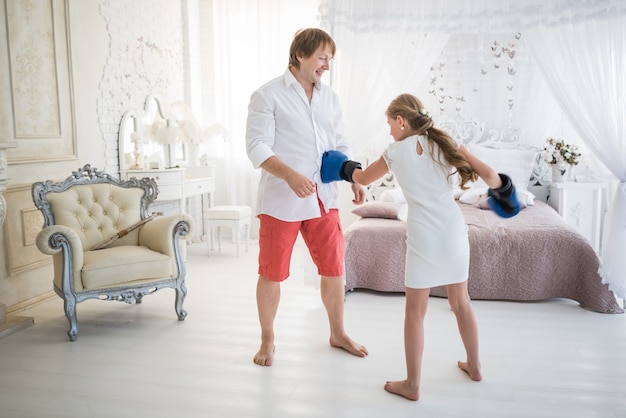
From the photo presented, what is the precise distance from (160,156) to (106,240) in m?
1.91

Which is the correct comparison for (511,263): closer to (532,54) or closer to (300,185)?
(532,54)

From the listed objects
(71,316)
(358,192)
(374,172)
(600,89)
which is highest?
(600,89)

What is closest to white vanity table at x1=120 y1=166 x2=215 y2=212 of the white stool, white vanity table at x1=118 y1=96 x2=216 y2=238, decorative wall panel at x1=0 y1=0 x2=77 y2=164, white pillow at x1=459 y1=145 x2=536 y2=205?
white vanity table at x1=118 y1=96 x2=216 y2=238

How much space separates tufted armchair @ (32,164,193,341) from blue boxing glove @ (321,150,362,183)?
1.26 meters

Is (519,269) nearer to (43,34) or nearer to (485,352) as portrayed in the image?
(485,352)

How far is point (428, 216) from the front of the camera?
7.43ft

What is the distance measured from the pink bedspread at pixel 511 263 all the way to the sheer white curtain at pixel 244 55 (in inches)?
99.1

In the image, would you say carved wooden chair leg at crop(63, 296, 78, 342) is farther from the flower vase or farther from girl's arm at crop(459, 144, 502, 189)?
the flower vase

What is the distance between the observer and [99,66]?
4.57 meters

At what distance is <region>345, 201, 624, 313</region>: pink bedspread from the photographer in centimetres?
360

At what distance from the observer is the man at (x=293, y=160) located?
257 centimetres

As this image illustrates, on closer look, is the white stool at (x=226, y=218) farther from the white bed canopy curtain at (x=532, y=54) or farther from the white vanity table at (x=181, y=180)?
the white bed canopy curtain at (x=532, y=54)

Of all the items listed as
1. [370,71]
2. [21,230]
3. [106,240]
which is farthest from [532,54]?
[21,230]

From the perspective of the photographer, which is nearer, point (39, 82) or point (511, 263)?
point (511, 263)
